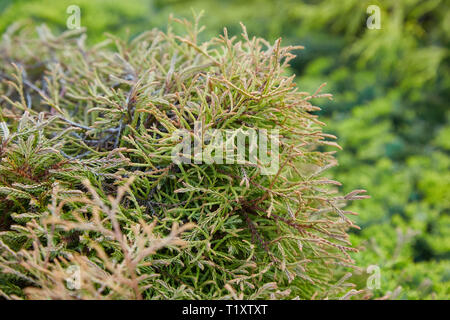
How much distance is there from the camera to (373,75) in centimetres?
448

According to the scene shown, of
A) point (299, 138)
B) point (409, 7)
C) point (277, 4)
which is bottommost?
point (299, 138)

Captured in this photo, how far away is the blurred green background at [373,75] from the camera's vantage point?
3287 mm

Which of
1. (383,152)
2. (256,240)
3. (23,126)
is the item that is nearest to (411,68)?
(383,152)

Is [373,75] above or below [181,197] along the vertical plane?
above

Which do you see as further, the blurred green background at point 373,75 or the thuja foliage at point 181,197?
the blurred green background at point 373,75

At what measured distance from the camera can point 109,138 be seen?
1472 millimetres

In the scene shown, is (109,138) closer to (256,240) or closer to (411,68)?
(256,240)

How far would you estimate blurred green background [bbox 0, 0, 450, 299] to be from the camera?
3287 mm

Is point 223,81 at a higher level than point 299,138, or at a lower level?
higher

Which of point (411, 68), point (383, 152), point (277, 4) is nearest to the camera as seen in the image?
point (383, 152)

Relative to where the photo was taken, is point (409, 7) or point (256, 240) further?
point (409, 7)

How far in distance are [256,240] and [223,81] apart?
56cm

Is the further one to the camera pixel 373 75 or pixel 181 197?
pixel 373 75

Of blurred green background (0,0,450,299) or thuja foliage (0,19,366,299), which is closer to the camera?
thuja foliage (0,19,366,299)
